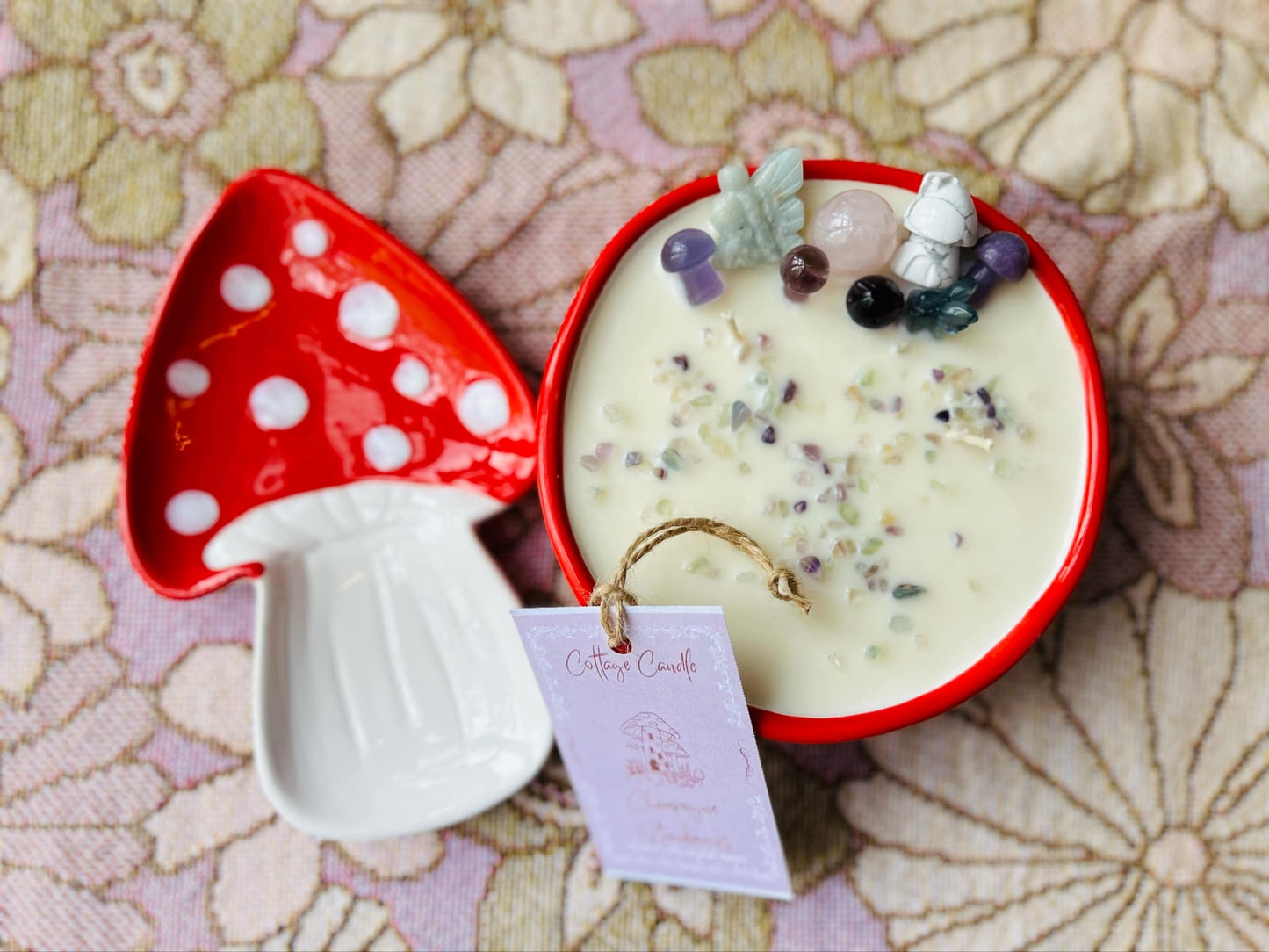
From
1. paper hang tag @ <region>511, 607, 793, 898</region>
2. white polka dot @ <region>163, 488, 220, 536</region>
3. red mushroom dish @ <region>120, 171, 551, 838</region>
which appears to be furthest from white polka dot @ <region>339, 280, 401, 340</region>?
paper hang tag @ <region>511, 607, 793, 898</region>

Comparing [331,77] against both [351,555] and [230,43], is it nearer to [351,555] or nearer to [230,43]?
[230,43]

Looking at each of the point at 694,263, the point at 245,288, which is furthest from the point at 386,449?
the point at 694,263

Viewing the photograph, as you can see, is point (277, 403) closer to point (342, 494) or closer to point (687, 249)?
point (342, 494)

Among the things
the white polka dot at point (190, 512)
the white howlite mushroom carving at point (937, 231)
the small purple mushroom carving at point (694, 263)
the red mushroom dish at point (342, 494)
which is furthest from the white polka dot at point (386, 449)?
the white howlite mushroom carving at point (937, 231)

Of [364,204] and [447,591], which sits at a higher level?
[364,204]

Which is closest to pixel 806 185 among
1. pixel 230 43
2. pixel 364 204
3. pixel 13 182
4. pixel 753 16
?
pixel 753 16

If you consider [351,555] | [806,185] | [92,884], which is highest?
[806,185]

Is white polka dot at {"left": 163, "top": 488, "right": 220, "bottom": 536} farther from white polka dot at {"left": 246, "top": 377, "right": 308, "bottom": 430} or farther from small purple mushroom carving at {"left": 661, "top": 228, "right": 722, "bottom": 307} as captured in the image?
small purple mushroom carving at {"left": 661, "top": 228, "right": 722, "bottom": 307}
